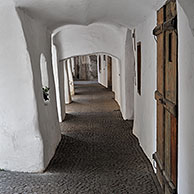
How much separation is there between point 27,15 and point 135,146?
9.30ft

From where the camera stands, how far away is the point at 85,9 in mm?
4547

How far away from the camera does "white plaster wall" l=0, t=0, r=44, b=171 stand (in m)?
4.14

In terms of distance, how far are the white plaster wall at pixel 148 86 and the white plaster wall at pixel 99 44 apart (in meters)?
2.39

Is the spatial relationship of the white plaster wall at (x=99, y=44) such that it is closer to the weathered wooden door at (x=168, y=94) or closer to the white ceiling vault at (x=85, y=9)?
the white ceiling vault at (x=85, y=9)

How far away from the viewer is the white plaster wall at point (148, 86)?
4.27 meters

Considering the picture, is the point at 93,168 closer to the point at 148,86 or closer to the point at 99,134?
the point at 148,86

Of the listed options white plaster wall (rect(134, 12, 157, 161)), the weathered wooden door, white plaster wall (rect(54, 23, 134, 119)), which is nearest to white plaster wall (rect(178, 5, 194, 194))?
the weathered wooden door

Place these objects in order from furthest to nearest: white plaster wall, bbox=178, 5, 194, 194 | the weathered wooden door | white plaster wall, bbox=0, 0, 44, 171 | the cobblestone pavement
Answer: white plaster wall, bbox=0, 0, 44, 171, the cobblestone pavement, the weathered wooden door, white plaster wall, bbox=178, 5, 194, 194

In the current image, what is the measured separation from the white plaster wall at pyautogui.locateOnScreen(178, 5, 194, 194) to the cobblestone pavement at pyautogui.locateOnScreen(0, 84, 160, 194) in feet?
4.17

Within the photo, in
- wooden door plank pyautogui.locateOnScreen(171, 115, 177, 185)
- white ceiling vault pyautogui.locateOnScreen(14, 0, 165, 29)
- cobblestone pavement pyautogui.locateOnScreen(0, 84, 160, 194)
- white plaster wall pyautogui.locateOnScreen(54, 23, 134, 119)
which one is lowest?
cobblestone pavement pyautogui.locateOnScreen(0, 84, 160, 194)

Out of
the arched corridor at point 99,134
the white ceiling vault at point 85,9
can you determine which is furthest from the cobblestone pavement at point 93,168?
the white ceiling vault at point 85,9

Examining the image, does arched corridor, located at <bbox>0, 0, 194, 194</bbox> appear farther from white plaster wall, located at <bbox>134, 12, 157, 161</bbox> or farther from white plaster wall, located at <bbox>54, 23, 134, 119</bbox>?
white plaster wall, located at <bbox>54, 23, 134, 119</bbox>

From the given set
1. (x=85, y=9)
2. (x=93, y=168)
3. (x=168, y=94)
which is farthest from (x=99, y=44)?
(x=168, y=94)

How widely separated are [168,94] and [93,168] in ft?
6.34
